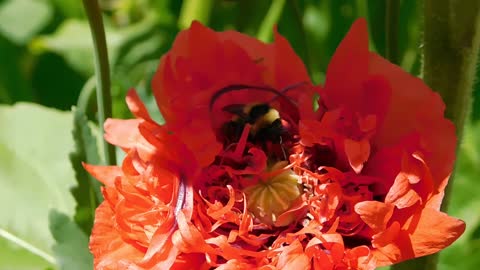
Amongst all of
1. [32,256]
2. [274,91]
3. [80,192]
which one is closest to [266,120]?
[274,91]

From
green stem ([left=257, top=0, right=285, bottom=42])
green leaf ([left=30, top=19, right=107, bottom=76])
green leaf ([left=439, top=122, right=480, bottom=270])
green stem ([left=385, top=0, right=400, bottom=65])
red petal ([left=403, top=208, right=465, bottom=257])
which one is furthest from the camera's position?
green leaf ([left=30, top=19, right=107, bottom=76])

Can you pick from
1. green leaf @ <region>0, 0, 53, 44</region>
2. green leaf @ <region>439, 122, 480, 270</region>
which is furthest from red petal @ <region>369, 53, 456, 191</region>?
green leaf @ <region>0, 0, 53, 44</region>

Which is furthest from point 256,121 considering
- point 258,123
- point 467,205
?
point 467,205

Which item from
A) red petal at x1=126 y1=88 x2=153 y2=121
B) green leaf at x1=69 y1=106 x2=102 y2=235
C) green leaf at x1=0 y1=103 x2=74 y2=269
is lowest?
green leaf at x1=0 y1=103 x2=74 y2=269

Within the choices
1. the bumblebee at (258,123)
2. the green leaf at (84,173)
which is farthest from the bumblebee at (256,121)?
the green leaf at (84,173)

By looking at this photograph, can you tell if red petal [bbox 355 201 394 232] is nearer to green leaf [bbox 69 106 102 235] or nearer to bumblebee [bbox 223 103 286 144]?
bumblebee [bbox 223 103 286 144]

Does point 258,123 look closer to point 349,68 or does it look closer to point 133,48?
point 349,68

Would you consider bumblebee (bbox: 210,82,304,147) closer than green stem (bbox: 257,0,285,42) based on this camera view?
Yes

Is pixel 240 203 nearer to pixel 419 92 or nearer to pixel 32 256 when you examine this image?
pixel 419 92
